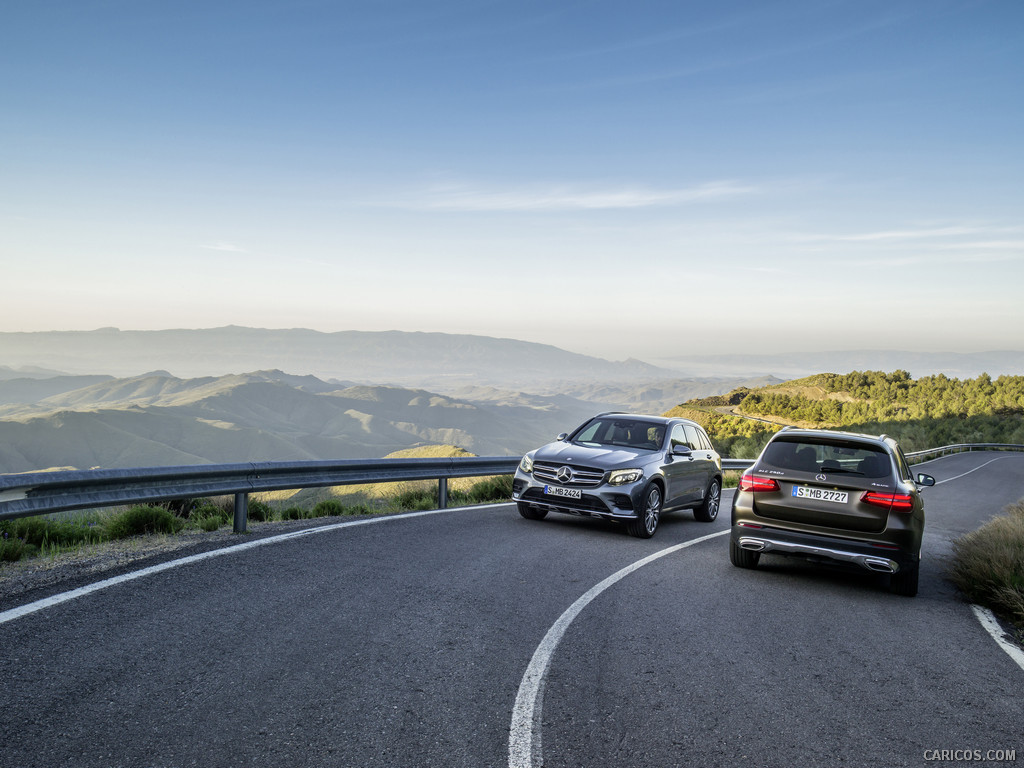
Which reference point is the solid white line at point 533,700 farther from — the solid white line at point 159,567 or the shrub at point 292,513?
the shrub at point 292,513

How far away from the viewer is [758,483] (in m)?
7.85

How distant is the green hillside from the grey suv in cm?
2101

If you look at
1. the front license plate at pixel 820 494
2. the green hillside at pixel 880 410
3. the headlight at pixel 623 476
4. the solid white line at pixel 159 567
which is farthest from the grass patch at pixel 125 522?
the green hillside at pixel 880 410

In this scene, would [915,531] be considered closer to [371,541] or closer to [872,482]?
[872,482]

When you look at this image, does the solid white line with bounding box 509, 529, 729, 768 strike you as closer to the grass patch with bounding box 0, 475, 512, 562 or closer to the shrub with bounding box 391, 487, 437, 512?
the grass patch with bounding box 0, 475, 512, 562

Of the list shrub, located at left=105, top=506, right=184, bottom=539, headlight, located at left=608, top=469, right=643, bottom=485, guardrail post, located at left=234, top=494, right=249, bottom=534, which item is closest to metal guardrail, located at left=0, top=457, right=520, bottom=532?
guardrail post, located at left=234, top=494, right=249, bottom=534

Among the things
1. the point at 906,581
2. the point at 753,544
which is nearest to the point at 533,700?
the point at 753,544

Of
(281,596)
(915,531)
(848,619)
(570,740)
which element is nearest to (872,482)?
(915,531)

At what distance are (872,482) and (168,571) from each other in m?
6.83

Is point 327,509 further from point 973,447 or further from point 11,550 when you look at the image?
point 973,447

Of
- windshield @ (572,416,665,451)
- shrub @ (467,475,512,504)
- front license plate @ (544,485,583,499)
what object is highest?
windshield @ (572,416,665,451)

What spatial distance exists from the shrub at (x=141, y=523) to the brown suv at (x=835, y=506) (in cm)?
644

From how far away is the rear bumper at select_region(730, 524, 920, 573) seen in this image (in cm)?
713

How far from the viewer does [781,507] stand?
7672mm
